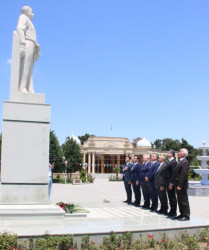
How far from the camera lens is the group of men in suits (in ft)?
25.2

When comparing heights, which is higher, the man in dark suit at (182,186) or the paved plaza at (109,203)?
the man in dark suit at (182,186)

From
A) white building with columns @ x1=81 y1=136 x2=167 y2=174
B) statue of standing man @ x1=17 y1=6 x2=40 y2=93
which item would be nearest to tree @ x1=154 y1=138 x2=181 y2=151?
white building with columns @ x1=81 y1=136 x2=167 y2=174

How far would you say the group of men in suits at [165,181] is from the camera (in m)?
7.69

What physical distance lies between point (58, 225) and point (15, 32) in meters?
4.51

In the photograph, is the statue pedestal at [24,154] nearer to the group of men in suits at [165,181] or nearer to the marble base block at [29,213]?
the marble base block at [29,213]

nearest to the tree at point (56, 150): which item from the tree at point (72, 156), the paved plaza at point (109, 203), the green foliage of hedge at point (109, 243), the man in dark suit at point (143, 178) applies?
the tree at point (72, 156)

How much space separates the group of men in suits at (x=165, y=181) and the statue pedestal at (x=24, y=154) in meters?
3.22

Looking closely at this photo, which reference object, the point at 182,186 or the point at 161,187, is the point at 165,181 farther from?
the point at 182,186

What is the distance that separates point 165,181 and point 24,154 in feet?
12.6

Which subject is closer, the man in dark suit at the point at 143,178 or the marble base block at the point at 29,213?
the marble base block at the point at 29,213

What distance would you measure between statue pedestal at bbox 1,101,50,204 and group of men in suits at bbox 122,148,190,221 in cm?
322

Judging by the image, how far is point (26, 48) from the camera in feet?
24.8

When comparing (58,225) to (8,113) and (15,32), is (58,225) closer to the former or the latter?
(8,113)

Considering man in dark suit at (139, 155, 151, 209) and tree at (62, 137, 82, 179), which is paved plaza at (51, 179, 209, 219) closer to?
man in dark suit at (139, 155, 151, 209)
